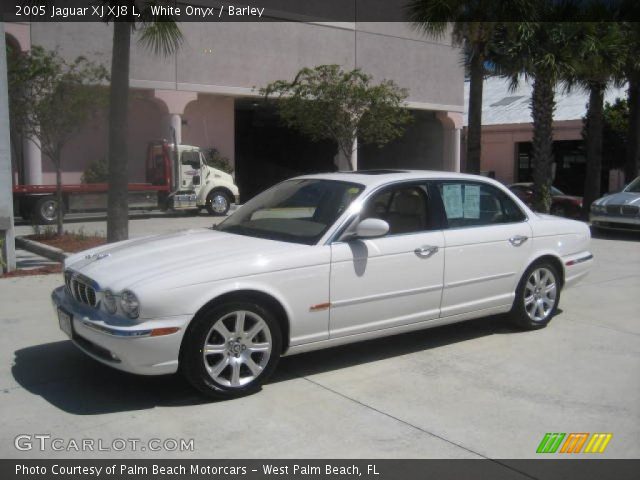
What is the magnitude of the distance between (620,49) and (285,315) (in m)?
15.2

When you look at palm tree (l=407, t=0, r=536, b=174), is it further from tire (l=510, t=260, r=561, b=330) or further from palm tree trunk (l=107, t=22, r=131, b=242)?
tire (l=510, t=260, r=561, b=330)

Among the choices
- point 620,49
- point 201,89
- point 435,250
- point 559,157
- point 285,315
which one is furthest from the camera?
point 559,157

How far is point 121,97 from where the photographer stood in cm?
1032

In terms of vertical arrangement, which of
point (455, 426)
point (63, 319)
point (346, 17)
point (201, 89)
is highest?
point (346, 17)

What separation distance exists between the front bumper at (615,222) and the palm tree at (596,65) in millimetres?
3538

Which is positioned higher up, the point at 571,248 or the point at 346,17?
the point at 346,17

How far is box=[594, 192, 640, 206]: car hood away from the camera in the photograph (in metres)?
14.6

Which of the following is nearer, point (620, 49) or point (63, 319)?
point (63, 319)

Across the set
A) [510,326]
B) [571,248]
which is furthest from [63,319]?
[571,248]

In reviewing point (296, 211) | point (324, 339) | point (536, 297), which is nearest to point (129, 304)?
point (324, 339)

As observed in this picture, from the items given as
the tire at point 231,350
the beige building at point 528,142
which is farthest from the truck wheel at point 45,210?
the beige building at point 528,142

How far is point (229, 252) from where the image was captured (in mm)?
5027

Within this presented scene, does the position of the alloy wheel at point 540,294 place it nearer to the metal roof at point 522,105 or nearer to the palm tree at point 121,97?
the palm tree at point 121,97

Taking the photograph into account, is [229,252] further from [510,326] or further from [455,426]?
[510,326]
